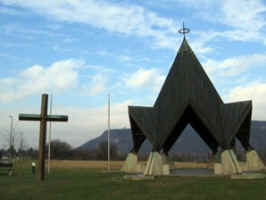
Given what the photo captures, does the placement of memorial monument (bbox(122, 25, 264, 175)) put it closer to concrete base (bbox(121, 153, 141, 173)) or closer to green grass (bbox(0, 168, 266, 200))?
concrete base (bbox(121, 153, 141, 173))

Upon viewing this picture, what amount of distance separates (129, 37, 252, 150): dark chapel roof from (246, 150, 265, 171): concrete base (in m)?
3.11

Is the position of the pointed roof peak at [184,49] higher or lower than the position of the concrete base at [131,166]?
higher

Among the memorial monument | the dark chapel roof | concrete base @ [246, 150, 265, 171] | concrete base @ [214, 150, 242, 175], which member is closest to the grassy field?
concrete base @ [214, 150, 242, 175]

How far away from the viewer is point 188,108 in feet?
81.7

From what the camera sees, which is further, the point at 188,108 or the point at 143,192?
the point at 188,108

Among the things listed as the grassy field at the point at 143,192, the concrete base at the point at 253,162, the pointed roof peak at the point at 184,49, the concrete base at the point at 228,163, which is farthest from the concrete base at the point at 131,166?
the grassy field at the point at 143,192

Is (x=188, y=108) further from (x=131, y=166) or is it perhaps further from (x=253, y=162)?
(x=253, y=162)

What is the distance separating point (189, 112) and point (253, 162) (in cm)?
583

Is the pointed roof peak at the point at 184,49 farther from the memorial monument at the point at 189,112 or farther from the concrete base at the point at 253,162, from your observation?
the concrete base at the point at 253,162

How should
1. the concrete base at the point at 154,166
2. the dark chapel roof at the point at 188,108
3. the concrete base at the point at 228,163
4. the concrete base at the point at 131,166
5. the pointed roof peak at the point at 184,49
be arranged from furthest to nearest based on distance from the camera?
the concrete base at the point at 131,166, the pointed roof peak at the point at 184,49, the dark chapel roof at the point at 188,108, the concrete base at the point at 154,166, the concrete base at the point at 228,163

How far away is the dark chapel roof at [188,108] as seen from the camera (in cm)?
2381

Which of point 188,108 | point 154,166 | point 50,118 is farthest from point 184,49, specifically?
point 50,118

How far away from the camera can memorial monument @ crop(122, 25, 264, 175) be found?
23.2 meters

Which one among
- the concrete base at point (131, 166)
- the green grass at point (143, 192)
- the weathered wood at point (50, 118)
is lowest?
the green grass at point (143, 192)
